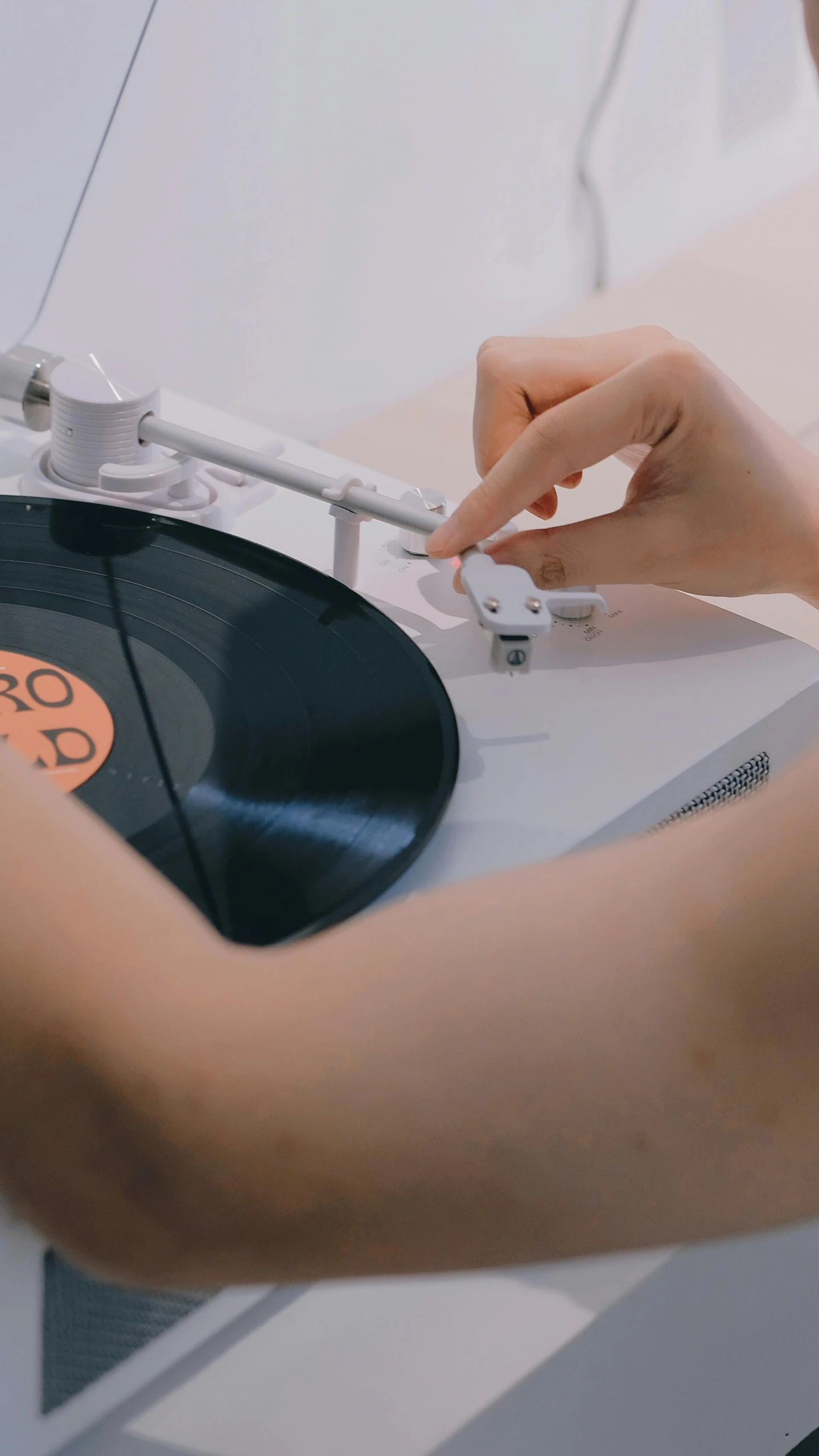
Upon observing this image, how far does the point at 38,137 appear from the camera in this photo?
1.06 metres

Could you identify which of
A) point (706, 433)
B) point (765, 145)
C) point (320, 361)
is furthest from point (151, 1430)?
point (765, 145)

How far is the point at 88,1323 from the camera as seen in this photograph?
1.74ft

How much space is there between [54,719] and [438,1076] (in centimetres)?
35

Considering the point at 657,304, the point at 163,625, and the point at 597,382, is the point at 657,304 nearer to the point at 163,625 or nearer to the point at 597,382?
the point at 597,382

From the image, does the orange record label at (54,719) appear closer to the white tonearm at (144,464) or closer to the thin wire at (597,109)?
Answer: the white tonearm at (144,464)

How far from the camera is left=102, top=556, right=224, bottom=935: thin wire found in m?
0.50

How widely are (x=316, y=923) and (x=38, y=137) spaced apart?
82 cm

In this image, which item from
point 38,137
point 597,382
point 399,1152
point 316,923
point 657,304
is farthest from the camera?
point 657,304

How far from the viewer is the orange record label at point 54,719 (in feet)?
1.85

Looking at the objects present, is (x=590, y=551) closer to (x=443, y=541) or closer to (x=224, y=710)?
(x=443, y=541)

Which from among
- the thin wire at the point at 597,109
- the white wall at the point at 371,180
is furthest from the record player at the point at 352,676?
the thin wire at the point at 597,109

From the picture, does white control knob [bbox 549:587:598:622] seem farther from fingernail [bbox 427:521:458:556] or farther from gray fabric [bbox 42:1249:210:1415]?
gray fabric [bbox 42:1249:210:1415]

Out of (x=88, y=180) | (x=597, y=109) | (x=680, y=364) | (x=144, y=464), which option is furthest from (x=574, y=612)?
(x=597, y=109)

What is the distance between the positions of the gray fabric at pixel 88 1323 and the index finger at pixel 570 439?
36cm
